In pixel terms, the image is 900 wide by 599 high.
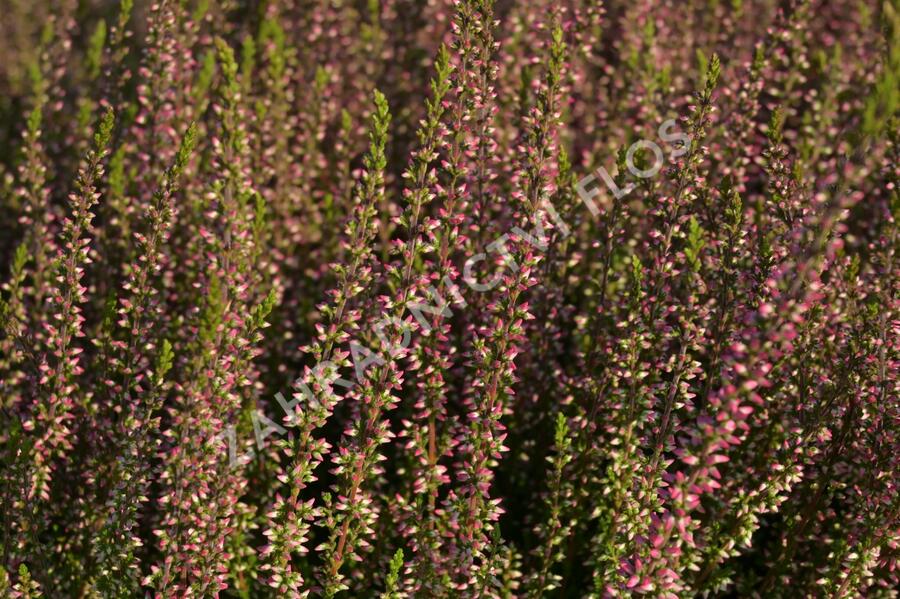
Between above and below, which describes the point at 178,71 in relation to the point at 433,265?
above

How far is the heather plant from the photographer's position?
2.57m

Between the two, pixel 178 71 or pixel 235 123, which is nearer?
pixel 235 123

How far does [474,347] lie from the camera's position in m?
2.74

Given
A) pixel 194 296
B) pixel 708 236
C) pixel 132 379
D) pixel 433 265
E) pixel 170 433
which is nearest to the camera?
pixel 170 433

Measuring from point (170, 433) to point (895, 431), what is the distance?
7.10ft

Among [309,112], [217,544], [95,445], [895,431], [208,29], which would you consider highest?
[208,29]

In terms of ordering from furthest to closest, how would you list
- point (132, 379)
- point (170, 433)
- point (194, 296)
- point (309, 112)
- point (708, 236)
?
point (309, 112), point (194, 296), point (708, 236), point (132, 379), point (170, 433)

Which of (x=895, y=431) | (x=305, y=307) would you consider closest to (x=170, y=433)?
(x=305, y=307)

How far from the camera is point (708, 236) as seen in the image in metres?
3.20

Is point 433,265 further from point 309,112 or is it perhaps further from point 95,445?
point 309,112

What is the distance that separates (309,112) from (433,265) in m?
1.89

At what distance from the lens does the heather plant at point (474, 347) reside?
8.43 ft

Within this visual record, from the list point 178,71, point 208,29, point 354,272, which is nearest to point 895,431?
point 354,272

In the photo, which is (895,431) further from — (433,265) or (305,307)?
(305,307)
